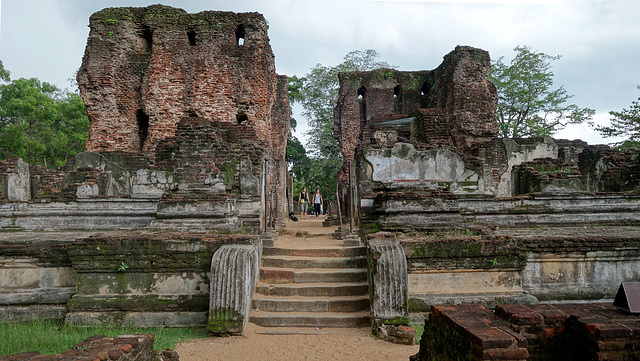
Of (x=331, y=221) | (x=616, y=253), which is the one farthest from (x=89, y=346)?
(x=331, y=221)

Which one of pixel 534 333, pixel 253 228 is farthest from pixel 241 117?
pixel 534 333

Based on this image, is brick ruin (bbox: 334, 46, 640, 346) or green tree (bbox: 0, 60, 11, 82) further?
green tree (bbox: 0, 60, 11, 82)

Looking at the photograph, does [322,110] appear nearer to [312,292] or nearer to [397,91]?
[397,91]

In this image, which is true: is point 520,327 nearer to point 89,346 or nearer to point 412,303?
point 412,303

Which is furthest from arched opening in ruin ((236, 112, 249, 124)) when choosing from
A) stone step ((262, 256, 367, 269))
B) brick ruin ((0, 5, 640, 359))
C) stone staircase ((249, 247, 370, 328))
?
stone step ((262, 256, 367, 269))

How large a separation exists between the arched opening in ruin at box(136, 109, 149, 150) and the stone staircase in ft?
39.2

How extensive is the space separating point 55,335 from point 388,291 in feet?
13.2

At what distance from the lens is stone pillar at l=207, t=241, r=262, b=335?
4559 millimetres

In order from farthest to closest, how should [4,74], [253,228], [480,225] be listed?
[4,74]
[253,228]
[480,225]

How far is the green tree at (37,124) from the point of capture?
936 inches

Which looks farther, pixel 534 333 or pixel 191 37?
pixel 191 37

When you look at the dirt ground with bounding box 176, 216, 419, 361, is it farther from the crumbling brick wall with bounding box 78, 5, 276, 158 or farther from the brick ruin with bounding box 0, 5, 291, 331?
the crumbling brick wall with bounding box 78, 5, 276, 158

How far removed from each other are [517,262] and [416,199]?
1790 mm

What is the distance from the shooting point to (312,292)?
554cm
